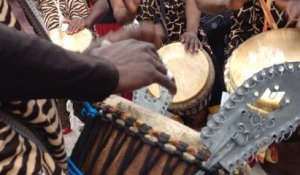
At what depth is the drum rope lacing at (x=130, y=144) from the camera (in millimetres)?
1048

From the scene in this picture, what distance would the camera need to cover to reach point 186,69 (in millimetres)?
2490

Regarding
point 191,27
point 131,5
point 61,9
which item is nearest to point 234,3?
point 131,5

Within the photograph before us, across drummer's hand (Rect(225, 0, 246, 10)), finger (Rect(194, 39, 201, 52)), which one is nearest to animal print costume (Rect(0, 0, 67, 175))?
drummer's hand (Rect(225, 0, 246, 10))

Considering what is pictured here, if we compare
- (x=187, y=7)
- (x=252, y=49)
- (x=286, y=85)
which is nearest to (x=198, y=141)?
(x=286, y=85)

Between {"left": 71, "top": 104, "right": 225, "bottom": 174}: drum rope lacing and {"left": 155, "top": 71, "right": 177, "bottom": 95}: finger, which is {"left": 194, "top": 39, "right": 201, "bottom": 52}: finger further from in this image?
{"left": 155, "top": 71, "right": 177, "bottom": 95}: finger

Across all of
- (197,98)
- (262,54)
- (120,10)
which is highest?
(262,54)

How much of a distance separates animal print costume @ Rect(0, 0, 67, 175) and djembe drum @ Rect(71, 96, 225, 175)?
0.66ft

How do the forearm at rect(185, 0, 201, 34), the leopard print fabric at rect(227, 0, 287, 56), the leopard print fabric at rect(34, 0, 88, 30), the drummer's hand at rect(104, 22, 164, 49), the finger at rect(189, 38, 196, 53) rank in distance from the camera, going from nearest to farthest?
the drummer's hand at rect(104, 22, 164, 49), the leopard print fabric at rect(227, 0, 287, 56), the finger at rect(189, 38, 196, 53), the forearm at rect(185, 0, 201, 34), the leopard print fabric at rect(34, 0, 88, 30)

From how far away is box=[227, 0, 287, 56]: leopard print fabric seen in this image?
7.39 ft

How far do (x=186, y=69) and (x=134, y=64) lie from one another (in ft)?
5.29

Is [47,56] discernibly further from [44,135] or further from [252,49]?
[252,49]

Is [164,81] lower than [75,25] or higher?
higher

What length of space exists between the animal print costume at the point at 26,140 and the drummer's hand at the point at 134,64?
156mm

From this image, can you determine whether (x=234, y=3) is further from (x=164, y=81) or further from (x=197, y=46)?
(x=164, y=81)
